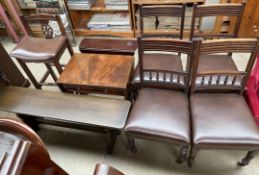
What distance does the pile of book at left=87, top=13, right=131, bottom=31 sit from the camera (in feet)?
8.98

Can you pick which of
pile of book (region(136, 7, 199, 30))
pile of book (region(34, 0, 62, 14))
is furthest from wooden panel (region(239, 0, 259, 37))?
pile of book (region(34, 0, 62, 14))

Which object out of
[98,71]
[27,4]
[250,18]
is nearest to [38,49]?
[98,71]

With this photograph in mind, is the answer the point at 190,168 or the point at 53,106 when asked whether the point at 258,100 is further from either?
the point at 53,106

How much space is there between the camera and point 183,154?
142 cm

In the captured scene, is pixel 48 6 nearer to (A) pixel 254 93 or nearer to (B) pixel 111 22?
(B) pixel 111 22

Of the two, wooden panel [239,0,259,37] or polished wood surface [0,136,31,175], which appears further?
wooden panel [239,0,259,37]

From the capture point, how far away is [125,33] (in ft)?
9.16

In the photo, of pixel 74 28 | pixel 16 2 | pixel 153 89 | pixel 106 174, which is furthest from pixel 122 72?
pixel 16 2

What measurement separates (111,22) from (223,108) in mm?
1970

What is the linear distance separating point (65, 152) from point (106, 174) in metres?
1.05

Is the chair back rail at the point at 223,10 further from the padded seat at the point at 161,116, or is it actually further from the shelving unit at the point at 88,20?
the shelving unit at the point at 88,20

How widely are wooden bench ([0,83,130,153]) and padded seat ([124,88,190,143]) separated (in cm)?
10

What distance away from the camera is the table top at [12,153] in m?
0.45

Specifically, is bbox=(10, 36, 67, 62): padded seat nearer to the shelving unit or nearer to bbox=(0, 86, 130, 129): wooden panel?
bbox=(0, 86, 130, 129): wooden panel
